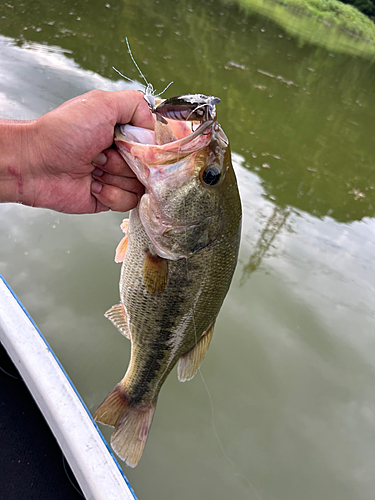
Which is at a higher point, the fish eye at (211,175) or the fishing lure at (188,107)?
the fishing lure at (188,107)

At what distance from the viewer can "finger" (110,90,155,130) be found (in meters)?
1.46

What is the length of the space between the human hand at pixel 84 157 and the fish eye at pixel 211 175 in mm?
364

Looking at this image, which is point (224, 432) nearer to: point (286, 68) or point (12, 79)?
point (12, 79)

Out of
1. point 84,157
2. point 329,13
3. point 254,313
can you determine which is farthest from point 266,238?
point 329,13

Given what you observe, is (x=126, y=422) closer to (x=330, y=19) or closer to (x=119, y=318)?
(x=119, y=318)

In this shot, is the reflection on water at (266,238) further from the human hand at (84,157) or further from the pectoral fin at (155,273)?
the human hand at (84,157)

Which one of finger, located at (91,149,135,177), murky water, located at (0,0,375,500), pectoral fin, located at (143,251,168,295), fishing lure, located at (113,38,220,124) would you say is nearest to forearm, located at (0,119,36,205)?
finger, located at (91,149,135,177)

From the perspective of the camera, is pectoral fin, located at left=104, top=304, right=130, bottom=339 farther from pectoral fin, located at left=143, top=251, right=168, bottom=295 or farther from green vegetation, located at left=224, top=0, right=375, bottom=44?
green vegetation, located at left=224, top=0, right=375, bottom=44

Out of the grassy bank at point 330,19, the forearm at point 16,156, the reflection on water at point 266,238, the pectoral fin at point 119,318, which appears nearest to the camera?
the forearm at point 16,156

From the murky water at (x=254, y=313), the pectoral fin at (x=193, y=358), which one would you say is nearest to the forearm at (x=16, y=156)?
the pectoral fin at (x=193, y=358)

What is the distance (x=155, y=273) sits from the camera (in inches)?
64.3

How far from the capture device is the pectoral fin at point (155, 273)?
63.7 inches

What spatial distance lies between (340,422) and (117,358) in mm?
1951

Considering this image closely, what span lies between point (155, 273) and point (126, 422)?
2.86 feet
